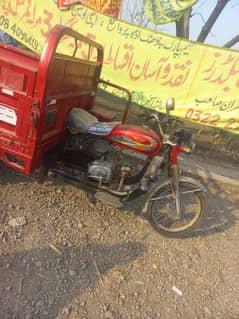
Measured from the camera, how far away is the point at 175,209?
293 centimetres

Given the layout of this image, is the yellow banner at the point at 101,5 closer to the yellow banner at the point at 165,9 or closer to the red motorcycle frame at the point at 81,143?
the yellow banner at the point at 165,9

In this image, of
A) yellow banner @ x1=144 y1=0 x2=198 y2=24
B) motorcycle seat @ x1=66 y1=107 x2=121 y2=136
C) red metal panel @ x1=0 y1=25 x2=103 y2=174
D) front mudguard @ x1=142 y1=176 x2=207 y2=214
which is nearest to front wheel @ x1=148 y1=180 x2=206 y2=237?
front mudguard @ x1=142 y1=176 x2=207 y2=214

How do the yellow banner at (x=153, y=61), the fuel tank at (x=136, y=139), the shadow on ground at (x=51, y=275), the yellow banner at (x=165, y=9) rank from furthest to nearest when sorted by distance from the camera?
1. the yellow banner at (x=153, y=61)
2. the yellow banner at (x=165, y=9)
3. the fuel tank at (x=136, y=139)
4. the shadow on ground at (x=51, y=275)

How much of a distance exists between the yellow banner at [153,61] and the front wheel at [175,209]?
1601mm

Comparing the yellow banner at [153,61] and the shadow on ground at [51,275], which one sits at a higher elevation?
the yellow banner at [153,61]

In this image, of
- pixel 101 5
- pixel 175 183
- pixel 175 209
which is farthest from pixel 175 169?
pixel 101 5

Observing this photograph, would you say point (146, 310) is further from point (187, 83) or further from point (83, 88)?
point (187, 83)

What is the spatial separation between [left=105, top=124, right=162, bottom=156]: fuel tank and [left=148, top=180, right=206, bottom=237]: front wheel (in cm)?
42

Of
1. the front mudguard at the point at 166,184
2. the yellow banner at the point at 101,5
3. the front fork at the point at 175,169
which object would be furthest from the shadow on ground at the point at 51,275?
the yellow banner at the point at 101,5

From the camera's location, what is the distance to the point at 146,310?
200cm

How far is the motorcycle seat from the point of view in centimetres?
259

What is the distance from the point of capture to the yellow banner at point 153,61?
3.77 meters

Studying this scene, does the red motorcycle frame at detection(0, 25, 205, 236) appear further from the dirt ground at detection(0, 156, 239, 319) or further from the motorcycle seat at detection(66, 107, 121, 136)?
the dirt ground at detection(0, 156, 239, 319)

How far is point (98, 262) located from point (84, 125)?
1309 mm
